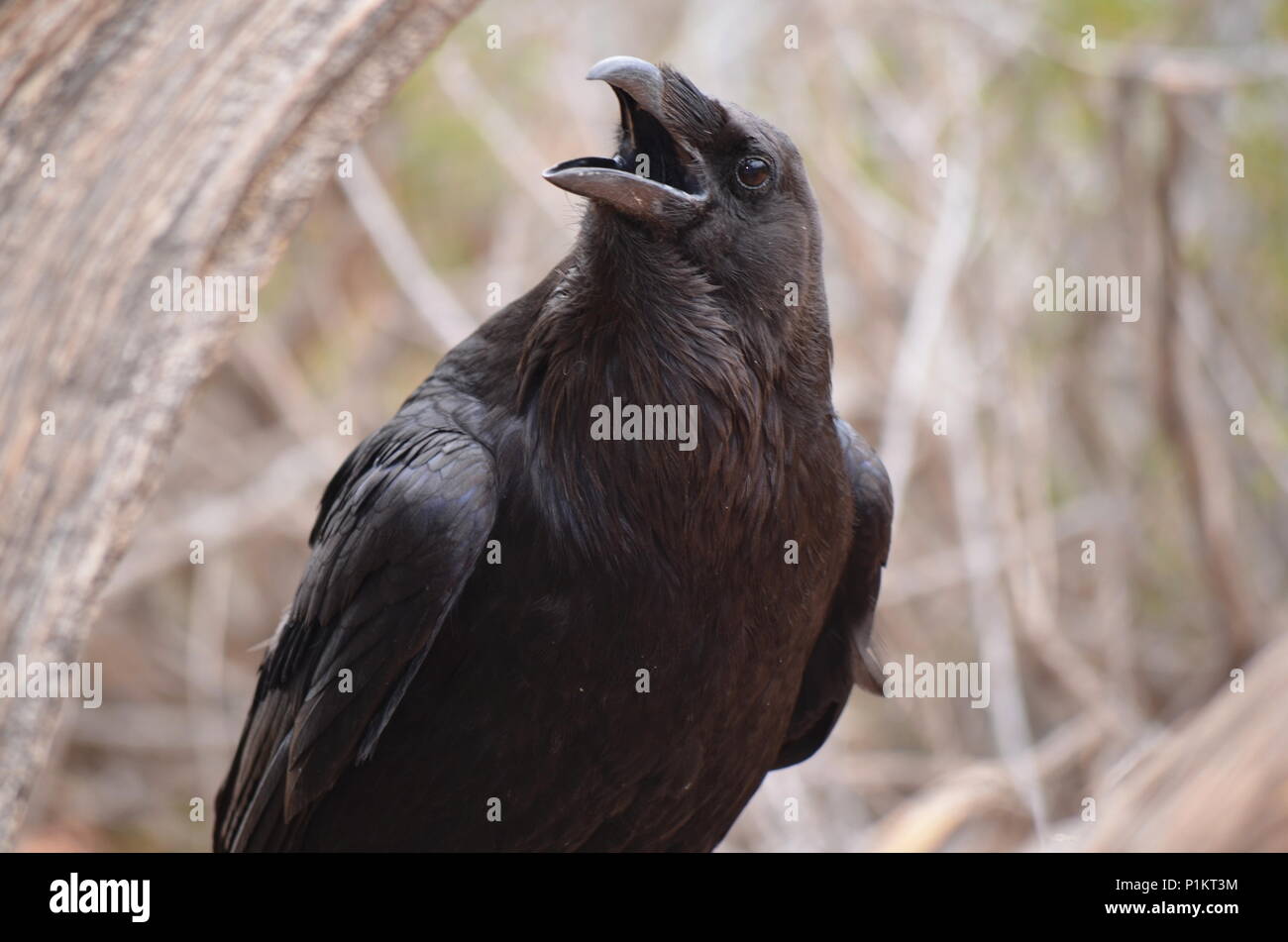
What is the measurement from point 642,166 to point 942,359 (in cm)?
375

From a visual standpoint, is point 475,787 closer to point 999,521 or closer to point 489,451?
point 489,451

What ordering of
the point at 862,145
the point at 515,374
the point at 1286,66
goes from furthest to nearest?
the point at 862,145, the point at 1286,66, the point at 515,374

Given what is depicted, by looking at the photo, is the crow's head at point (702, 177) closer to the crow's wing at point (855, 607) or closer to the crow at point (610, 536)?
the crow at point (610, 536)

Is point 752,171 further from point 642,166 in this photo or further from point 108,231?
point 108,231

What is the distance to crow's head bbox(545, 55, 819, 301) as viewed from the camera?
2.48 meters

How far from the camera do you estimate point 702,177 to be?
257 cm

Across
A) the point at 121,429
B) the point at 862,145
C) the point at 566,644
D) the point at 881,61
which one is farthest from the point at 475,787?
the point at 881,61

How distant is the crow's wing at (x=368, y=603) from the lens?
2598 mm

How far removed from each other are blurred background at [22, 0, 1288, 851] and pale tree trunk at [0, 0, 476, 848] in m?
2.56

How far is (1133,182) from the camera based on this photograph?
6184mm

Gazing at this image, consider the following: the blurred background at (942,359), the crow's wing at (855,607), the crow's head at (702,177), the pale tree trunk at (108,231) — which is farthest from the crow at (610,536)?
the blurred background at (942,359)

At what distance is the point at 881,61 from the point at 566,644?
5.10 m

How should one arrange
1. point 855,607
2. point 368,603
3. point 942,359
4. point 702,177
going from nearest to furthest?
point 702,177 → point 368,603 → point 855,607 → point 942,359

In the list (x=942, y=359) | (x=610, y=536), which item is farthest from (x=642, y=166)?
(x=942, y=359)
